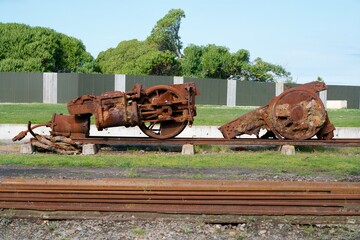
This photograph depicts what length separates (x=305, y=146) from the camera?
1739 cm

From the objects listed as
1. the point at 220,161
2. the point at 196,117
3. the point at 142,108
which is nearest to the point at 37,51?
the point at 196,117

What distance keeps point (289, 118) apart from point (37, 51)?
49104mm

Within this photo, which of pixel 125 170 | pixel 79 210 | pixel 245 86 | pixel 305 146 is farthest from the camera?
pixel 245 86

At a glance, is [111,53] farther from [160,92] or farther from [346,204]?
[346,204]

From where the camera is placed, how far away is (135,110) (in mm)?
15320

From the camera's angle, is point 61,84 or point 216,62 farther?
point 216,62

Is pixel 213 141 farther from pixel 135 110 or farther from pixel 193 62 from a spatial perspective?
pixel 193 62

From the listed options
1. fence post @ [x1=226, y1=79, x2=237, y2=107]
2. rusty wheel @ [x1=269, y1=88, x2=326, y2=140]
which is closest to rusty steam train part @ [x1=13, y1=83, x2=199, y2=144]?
rusty wheel @ [x1=269, y1=88, x2=326, y2=140]

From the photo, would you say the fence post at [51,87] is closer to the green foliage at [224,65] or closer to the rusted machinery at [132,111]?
the green foliage at [224,65]

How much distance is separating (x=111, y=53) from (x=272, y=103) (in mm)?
61150

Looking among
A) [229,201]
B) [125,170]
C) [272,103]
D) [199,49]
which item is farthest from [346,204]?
[199,49]

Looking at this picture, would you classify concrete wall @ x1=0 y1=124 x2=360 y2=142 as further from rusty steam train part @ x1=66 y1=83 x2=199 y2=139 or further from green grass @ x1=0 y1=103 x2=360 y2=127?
rusty steam train part @ x1=66 y1=83 x2=199 y2=139

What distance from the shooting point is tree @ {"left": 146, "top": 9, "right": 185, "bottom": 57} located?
6786cm

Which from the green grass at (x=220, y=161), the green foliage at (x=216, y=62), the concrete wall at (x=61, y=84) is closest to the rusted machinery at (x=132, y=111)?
the green grass at (x=220, y=161)
